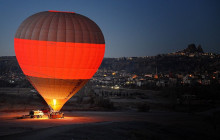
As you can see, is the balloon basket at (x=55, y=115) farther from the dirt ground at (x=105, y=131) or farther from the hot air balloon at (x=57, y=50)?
the dirt ground at (x=105, y=131)

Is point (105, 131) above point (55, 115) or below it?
below

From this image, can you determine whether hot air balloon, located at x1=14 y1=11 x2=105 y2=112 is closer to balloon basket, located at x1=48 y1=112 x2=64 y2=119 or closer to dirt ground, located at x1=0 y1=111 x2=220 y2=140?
balloon basket, located at x1=48 y1=112 x2=64 y2=119

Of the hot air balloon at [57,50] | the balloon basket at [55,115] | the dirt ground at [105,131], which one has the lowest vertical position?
the dirt ground at [105,131]

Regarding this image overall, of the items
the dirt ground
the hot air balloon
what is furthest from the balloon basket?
the dirt ground

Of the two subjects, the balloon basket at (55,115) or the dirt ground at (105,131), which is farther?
the balloon basket at (55,115)

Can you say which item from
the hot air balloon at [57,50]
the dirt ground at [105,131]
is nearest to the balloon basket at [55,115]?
Result: the hot air balloon at [57,50]

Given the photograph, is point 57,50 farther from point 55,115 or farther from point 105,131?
point 105,131

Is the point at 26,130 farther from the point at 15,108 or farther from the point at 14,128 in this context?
the point at 15,108

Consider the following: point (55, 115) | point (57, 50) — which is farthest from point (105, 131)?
point (55, 115)

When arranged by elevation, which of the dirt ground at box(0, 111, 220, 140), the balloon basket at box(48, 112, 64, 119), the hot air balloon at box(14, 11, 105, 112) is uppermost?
the hot air balloon at box(14, 11, 105, 112)
